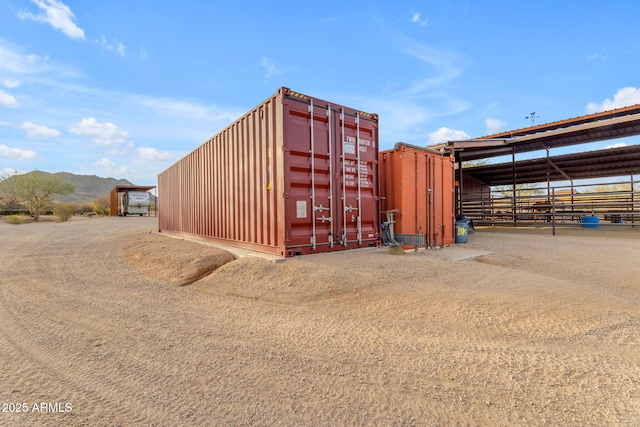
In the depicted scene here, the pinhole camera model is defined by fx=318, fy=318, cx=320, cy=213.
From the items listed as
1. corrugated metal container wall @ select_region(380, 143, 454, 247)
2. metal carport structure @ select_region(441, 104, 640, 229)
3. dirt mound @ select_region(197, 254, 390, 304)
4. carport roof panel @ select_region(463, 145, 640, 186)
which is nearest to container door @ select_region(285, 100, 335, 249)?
dirt mound @ select_region(197, 254, 390, 304)

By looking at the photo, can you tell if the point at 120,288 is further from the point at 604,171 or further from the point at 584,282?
the point at 604,171

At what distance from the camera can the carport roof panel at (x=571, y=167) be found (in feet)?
48.5

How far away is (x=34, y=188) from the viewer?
92.8 ft

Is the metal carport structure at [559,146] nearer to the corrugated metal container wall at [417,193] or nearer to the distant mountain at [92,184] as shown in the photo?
the corrugated metal container wall at [417,193]

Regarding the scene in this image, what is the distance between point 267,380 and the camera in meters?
2.41

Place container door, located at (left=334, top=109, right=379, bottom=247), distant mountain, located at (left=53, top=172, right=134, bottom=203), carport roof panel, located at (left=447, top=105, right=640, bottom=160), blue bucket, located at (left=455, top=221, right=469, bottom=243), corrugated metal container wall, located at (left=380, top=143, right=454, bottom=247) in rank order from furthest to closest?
distant mountain, located at (left=53, top=172, right=134, bottom=203), carport roof panel, located at (left=447, top=105, right=640, bottom=160), blue bucket, located at (left=455, top=221, right=469, bottom=243), corrugated metal container wall, located at (left=380, top=143, right=454, bottom=247), container door, located at (left=334, top=109, right=379, bottom=247)

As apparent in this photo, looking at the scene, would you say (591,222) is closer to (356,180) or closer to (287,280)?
(356,180)

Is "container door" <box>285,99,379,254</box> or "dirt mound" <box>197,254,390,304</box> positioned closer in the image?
"dirt mound" <box>197,254,390,304</box>

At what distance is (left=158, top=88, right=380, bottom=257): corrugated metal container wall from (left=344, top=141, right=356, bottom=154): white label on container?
22 mm

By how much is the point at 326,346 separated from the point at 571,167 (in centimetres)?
1990

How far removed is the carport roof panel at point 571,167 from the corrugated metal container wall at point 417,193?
10758 mm

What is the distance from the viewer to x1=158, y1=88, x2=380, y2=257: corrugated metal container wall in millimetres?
6105

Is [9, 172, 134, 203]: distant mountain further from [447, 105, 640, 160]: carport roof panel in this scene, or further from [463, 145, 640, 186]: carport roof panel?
[447, 105, 640, 160]: carport roof panel

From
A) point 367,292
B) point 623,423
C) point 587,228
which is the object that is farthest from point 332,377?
point 587,228
